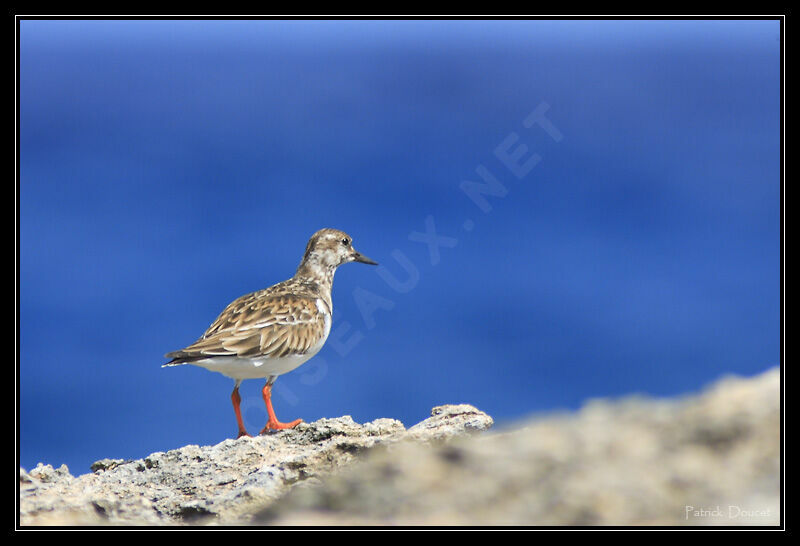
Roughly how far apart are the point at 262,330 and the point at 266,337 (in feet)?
0.52

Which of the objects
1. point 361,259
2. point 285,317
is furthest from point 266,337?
point 361,259

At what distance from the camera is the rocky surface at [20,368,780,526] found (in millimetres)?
6328

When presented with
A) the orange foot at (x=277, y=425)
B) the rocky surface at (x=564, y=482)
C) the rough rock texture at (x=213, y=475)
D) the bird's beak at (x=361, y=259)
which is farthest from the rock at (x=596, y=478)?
the bird's beak at (x=361, y=259)

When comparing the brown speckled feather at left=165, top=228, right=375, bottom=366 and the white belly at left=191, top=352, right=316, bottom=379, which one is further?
the brown speckled feather at left=165, top=228, right=375, bottom=366

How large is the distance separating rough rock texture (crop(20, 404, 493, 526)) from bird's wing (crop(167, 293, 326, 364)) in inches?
70.6

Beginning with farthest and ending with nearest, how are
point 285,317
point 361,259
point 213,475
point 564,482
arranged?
point 361,259
point 285,317
point 213,475
point 564,482

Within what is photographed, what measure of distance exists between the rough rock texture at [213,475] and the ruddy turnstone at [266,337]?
5.16ft

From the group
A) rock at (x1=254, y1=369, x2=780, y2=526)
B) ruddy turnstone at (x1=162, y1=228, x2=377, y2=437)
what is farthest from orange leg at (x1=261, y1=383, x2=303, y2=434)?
rock at (x1=254, y1=369, x2=780, y2=526)

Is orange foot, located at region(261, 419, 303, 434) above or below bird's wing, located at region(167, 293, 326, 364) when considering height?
below

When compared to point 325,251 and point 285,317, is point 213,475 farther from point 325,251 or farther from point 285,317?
point 325,251

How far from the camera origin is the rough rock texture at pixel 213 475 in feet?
28.9

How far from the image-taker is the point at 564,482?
6.60 meters

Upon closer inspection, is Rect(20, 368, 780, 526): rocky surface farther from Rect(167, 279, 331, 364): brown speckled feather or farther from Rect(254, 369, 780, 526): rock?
Rect(167, 279, 331, 364): brown speckled feather

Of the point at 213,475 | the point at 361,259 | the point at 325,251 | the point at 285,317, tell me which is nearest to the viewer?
the point at 213,475
